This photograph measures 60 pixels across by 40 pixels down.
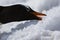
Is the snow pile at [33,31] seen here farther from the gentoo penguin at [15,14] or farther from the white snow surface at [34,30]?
the gentoo penguin at [15,14]

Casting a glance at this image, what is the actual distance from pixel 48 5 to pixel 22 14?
1.49ft

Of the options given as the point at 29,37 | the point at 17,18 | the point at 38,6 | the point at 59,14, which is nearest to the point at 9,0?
the point at 38,6

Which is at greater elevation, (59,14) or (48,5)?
(48,5)

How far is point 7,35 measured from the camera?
93cm

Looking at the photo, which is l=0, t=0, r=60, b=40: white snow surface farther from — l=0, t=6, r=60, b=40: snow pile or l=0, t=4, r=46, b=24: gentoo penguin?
l=0, t=4, r=46, b=24: gentoo penguin

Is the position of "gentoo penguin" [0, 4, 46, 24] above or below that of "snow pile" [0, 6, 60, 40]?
above

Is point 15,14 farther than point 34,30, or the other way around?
point 15,14

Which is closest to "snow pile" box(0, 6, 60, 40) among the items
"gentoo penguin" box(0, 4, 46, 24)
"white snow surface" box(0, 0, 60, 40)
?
"white snow surface" box(0, 0, 60, 40)

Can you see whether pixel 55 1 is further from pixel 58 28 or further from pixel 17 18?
pixel 58 28

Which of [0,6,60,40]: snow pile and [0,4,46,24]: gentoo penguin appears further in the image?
[0,4,46,24]: gentoo penguin

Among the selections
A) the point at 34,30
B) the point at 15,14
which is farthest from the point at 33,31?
the point at 15,14

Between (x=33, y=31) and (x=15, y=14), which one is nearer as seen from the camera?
(x=33, y=31)

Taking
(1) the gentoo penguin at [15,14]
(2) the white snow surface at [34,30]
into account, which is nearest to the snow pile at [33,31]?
(2) the white snow surface at [34,30]

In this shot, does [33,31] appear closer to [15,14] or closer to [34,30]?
[34,30]
